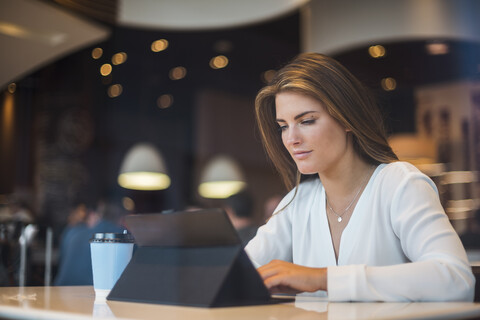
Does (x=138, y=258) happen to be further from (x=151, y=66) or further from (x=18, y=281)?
(x=151, y=66)

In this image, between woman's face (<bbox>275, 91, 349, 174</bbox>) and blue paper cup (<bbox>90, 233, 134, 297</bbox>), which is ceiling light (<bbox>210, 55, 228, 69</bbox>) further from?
blue paper cup (<bbox>90, 233, 134, 297</bbox>)

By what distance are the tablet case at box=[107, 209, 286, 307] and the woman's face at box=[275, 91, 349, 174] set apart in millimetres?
522

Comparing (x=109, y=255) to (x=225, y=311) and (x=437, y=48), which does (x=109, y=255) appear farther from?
(x=437, y=48)

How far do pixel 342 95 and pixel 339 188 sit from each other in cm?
27

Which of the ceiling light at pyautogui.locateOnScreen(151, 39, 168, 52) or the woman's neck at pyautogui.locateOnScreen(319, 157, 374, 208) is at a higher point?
the ceiling light at pyautogui.locateOnScreen(151, 39, 168, 52)

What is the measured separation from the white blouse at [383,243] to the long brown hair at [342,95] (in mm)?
76

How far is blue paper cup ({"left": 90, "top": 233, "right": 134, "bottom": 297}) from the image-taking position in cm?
122

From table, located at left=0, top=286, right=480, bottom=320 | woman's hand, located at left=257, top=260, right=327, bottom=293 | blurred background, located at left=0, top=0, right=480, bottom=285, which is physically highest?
blurred background, located at left=0, top=0, right=480, bottom=285

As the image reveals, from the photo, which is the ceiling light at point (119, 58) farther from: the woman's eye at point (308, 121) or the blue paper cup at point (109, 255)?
the blue paper cup at point (109, 255)

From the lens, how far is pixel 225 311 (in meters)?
0.89

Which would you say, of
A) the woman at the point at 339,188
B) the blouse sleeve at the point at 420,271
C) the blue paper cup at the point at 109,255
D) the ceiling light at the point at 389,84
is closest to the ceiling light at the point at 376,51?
the ceiling light at the point at 389,84

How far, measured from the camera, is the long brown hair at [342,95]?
4.89 feet

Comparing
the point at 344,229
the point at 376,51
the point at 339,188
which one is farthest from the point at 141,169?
the point at 344,229

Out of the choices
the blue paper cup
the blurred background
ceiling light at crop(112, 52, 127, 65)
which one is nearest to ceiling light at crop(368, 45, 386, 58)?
the blurred background
